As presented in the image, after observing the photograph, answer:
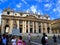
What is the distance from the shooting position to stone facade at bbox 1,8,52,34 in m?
66.6

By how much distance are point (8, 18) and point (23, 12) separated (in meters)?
10.5

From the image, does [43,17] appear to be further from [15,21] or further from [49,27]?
[15,21]

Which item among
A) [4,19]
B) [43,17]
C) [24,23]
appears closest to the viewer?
[4,19]

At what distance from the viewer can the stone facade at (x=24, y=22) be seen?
218ft

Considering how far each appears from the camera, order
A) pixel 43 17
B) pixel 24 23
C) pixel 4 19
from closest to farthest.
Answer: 1. pixel 4 19
2. pixel 24 23
3. pixel 43 17

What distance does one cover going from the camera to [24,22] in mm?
70125

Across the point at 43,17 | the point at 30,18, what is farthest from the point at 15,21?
the point at 43,17

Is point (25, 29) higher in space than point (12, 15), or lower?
lower

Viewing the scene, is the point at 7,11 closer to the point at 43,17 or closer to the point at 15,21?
the point at 15,21

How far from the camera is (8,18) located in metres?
66.4

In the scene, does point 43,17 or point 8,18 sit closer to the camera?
point 8,18

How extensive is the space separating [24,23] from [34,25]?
6.03 meters

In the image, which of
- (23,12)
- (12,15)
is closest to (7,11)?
(12,15)

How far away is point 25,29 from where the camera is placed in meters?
70.2
